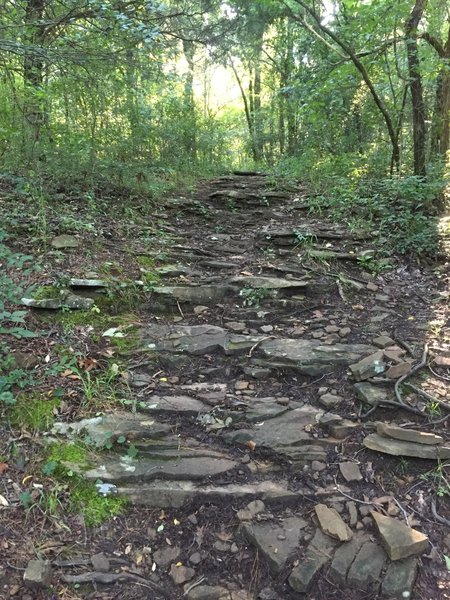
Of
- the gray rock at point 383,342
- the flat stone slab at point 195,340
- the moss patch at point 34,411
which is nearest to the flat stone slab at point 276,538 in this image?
the moss patch at point 34,411

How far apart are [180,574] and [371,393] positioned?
1.68m

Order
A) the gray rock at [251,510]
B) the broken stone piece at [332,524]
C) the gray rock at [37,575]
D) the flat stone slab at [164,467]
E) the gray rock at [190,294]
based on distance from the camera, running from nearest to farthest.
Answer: the gray rock at [37,575]
the broken stone piece at [332,524]
the gray rock at [251,510]
the flat stone slab at [164,467]
the gray rock at [190,294]

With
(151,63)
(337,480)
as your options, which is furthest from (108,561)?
(151,63)

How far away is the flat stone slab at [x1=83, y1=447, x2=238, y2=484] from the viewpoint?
102 inches

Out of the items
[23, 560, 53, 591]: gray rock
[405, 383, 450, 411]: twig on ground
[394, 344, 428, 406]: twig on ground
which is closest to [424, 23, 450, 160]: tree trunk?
[394, 344, 428, 406]: twig on ground

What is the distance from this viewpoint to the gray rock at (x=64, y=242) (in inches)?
181

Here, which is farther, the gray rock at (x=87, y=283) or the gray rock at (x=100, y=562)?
the gray rock at (x=87, y=283)

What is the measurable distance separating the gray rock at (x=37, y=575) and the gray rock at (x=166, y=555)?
0.51m

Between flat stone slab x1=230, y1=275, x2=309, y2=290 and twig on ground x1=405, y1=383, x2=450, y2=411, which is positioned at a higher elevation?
flat stone slab x1=230, y1=275, x2=309, y2=290

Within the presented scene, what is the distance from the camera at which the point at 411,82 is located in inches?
286

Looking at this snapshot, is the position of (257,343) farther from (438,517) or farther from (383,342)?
(438,517)

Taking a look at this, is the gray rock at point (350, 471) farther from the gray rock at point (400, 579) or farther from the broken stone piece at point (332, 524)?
the gray rock at point (400, 579)

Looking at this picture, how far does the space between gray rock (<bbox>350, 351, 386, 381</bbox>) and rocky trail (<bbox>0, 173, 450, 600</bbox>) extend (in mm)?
12

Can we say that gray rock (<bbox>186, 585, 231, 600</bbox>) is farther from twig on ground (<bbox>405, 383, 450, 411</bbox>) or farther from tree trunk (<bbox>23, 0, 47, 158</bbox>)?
tree trunk (<bbox>23, 0, 47, 158</bbox>)
